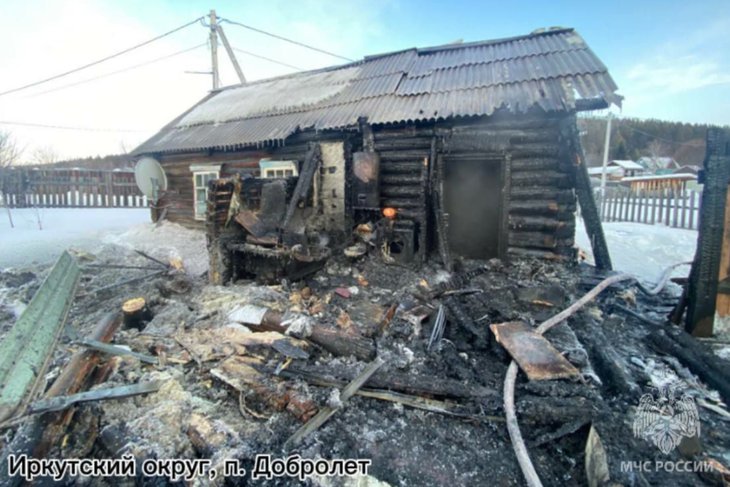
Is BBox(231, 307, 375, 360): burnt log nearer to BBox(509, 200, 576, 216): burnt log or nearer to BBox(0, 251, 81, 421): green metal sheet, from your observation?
BBox(0, 251, 81, 421): green metal sheet

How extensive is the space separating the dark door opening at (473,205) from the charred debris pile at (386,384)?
6.65 feet

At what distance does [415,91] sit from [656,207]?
41.5 feet

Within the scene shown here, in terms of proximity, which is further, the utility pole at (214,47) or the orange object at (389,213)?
the utility pole at (214,47)

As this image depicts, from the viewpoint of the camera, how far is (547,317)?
410cm

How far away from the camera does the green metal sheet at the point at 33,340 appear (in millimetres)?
2619

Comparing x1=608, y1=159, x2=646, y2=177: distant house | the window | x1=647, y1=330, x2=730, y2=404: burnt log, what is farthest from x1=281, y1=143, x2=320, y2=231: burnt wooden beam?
x1=608, y1=159, x2=646, y2=177: distant house

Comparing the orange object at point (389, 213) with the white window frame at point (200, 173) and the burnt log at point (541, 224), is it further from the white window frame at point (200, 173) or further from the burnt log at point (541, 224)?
the white window frame at point (200, 173)

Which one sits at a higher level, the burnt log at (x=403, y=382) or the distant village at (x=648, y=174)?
the distant village at (x=648, y=174)

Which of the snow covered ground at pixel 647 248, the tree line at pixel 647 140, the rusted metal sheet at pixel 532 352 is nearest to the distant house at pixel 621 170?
the tree line at pixel 647 140

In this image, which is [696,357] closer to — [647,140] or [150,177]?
[150,177]

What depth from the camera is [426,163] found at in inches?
256

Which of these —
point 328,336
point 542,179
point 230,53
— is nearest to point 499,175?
point 542,179

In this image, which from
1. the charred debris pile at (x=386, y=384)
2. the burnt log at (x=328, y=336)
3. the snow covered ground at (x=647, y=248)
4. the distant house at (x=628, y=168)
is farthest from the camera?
the distant house at (x=628, y=168)

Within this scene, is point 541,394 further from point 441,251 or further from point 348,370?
point 441,251
